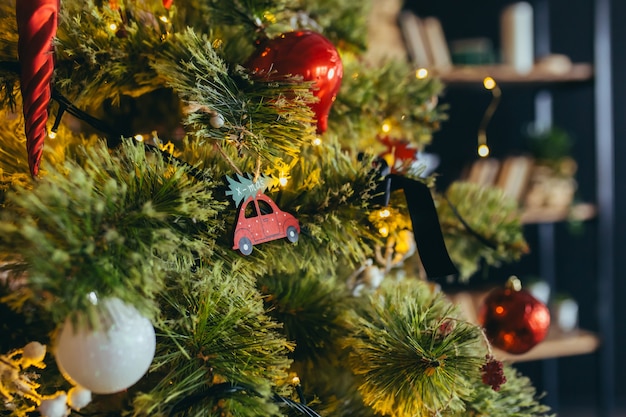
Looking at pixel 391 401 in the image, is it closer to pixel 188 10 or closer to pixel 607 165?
pixel 188 10

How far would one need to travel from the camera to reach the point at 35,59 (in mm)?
444

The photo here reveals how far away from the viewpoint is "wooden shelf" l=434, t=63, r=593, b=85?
4.84 ft

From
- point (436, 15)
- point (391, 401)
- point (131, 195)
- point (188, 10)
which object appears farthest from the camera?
point (436, 15)

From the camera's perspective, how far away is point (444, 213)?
0.78m

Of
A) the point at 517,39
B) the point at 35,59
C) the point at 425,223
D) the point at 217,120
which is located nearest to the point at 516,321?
the point at 425,223

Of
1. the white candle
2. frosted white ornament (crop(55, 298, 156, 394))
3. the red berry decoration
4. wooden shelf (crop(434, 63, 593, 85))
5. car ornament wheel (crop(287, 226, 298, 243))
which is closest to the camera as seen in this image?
frosted white ornament (crop(55, 298, 156, 394))

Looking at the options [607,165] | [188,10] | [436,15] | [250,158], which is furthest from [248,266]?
[436,15]

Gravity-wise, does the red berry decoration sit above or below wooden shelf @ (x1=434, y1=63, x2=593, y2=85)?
below

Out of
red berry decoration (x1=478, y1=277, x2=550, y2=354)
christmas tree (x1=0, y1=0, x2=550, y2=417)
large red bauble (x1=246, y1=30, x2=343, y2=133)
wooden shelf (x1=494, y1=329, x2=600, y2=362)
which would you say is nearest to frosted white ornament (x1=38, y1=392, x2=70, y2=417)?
christmas tree (x1=0, y1=0, x2=550, y2=417)

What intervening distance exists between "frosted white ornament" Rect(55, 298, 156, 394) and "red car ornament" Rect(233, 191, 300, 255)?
0.11 m

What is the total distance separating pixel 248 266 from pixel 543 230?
1702 millimetres

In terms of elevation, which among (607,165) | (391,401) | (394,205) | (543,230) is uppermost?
(394,205)

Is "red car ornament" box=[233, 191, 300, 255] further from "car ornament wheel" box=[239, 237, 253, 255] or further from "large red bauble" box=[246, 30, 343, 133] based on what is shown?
"large red bauble" box=[246, 30, 343, 133]

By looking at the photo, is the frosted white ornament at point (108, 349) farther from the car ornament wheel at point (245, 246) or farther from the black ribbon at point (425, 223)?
the black ribbon at point (425, 223)
